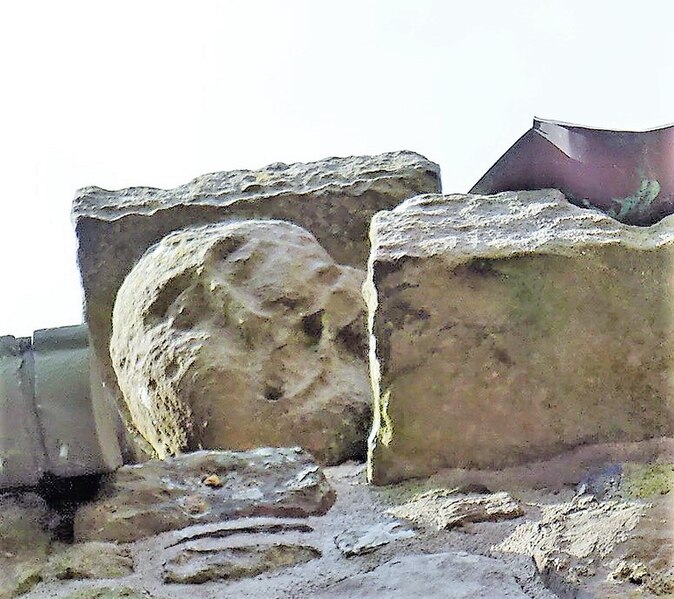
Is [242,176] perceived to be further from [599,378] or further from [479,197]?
[599,378]

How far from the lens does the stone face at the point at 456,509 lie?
0.99 meters

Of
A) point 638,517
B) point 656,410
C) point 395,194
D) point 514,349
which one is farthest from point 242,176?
point 638,517

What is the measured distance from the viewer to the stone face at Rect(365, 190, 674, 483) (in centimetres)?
109

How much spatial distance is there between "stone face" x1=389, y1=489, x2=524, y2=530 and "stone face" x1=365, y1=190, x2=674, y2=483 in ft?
0.24

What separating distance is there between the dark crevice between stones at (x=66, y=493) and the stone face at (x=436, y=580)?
34cm

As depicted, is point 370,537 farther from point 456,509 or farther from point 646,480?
point 646,480

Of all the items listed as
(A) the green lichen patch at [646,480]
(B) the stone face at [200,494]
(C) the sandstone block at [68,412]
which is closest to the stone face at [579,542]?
(A) the green lichen patch at [646,480]

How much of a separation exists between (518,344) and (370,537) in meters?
0.31

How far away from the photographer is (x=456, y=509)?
1017 mm

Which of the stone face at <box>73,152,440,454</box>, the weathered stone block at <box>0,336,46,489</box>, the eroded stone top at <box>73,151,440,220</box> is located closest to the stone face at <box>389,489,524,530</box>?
the weathered stone block at <box>0,336,46,489</box>

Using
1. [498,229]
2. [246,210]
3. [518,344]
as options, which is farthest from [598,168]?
[246,210]

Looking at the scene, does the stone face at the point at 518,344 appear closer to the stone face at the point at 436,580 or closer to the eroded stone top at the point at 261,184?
the stone face at the point at 436,580

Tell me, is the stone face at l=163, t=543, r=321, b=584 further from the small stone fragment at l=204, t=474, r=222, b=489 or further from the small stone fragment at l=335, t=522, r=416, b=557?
the small stone fragment at l=204, t=474, r=222, b=489

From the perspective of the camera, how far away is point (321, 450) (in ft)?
4.75
